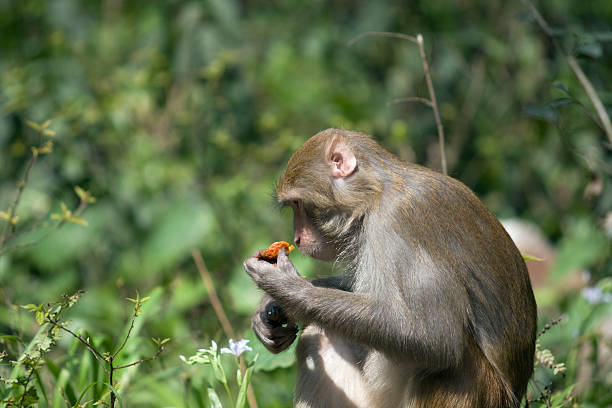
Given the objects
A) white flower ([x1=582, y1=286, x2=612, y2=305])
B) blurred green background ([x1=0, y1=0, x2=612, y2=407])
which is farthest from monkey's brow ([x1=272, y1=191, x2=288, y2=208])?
white flower ([x1=582, y1=286, x2=612, y2=305])

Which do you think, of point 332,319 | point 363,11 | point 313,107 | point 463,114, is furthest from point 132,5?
point 332,319

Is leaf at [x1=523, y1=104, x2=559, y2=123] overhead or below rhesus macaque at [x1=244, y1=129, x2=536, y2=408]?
overhead

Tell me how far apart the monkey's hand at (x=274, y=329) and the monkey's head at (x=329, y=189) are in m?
0.34

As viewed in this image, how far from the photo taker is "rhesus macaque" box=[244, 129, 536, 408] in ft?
10.9

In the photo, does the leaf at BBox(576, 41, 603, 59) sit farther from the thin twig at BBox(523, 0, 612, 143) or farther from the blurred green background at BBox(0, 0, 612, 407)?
the blurred green background at BBox(0, 0, 612, 407)

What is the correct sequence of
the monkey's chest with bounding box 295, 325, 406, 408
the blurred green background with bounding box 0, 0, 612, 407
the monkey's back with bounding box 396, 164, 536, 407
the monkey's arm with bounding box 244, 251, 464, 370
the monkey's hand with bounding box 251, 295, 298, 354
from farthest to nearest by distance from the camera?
the blurred green background with bounding box 0, 0, 612, 407, the monkey's hand with bounding box 251, 295, 298, 354, the monkey's chest with bounding box 295, 325, 406, 408, the monkey's back with bounding box 396, 164, 536, 407, the monkey's arm with bounding box 244, 251, 464, 370

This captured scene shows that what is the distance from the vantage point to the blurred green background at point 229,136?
663 centimetres

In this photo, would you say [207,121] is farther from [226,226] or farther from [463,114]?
[463,114]

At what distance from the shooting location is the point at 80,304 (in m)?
7.33

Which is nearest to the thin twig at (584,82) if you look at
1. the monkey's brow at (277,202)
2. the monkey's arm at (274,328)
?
the monkey's brow at (277,202)

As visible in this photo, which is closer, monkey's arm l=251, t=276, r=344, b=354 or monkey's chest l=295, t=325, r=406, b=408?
monkey's chest l=295, t=325, r=406, b=408

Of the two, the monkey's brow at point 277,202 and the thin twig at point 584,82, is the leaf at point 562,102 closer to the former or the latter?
the thin twig at point 584,82

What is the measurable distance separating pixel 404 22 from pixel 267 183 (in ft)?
7.89

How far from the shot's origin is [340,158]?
3834 millimetres
